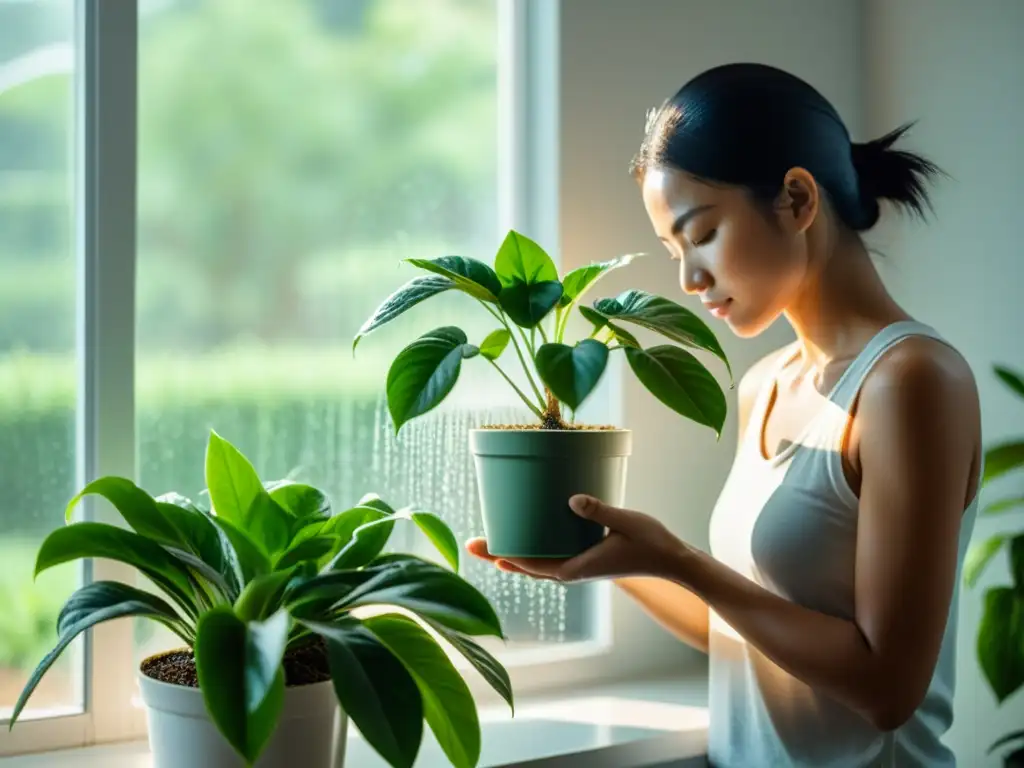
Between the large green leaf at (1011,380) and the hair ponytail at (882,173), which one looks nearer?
the hair ponytail at (882,173)

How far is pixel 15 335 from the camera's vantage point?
4.66ft

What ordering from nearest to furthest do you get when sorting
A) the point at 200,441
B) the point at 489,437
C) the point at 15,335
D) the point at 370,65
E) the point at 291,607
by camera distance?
the point at 291,607 < the point at 489,437 < the point at 15,335 < the point at 200,441 < the point at 370,65

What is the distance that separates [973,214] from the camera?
1.82 m

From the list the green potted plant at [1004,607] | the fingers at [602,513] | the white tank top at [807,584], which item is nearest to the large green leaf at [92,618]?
the fingers at [602,513]

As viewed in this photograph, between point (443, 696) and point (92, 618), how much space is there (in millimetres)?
345

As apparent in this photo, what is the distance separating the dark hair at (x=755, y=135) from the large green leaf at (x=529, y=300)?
10.5 inches

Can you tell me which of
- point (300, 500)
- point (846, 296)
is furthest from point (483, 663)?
point (846, 296)

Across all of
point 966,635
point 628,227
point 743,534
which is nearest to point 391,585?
point 743,534

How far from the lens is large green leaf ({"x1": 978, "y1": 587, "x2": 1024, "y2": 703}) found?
1598 millimetres

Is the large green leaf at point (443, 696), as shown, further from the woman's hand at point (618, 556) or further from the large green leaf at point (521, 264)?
the large green leaf at point (521, 264)

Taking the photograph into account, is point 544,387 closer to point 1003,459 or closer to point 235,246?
point 235,246

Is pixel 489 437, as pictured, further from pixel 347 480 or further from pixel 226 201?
pixel 226 201

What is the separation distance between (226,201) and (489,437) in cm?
60

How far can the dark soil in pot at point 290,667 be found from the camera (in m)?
1.14
